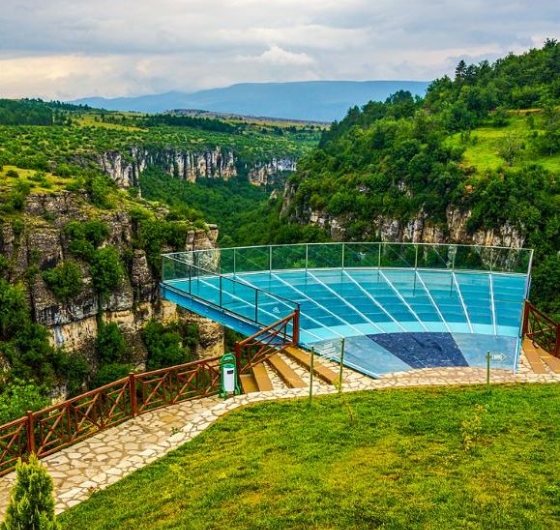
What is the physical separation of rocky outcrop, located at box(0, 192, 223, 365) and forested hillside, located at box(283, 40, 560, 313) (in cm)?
2682

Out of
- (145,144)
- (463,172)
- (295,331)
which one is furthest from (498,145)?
(145,144)

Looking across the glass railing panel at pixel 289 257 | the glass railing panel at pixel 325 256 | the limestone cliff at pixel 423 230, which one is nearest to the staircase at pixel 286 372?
the glass railing panel at pixel 289 257

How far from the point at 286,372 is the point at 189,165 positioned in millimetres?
115987

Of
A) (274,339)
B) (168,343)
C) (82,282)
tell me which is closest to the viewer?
(274,339)

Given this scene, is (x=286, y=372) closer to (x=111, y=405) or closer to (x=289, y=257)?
(x=111, y=405)

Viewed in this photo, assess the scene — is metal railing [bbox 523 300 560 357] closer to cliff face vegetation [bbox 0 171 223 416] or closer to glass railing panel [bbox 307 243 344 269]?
glass railing panel [bbox 307 243 344 269]

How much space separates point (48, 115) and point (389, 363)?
404ft

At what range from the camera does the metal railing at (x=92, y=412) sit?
435 inches

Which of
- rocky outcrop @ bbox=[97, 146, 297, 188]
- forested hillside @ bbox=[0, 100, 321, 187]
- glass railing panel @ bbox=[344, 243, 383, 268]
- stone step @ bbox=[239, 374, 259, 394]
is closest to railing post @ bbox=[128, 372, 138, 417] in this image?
stone step @ bbox=[239, 374, 259, 394]

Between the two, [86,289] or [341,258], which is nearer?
[341,258]

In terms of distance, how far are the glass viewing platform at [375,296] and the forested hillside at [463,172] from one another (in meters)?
32.4

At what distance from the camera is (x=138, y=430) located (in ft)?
39.9

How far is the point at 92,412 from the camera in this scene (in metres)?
12.6

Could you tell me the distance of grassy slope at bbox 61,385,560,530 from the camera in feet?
25.4
